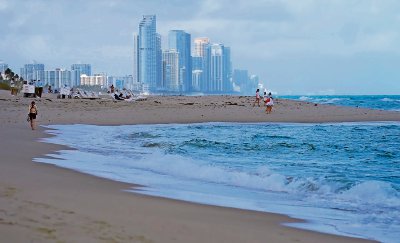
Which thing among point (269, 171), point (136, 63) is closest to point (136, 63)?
point (136, 63)

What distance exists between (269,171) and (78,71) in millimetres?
169536

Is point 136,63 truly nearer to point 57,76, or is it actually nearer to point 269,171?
point 57,76

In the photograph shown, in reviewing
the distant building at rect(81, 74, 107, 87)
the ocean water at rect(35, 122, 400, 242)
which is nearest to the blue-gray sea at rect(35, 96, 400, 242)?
the ocean water at rect(35, 122, 400, 242)

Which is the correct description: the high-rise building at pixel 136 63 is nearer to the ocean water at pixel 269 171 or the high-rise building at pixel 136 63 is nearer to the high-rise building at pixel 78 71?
the high-rise building at pixel 78 71

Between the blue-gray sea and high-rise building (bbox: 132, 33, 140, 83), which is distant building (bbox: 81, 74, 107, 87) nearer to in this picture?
high-rise building (bbox: 132, 33, 140, 83)

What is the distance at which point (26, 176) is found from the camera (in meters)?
7.94

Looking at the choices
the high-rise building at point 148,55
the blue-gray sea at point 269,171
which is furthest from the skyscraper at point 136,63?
the blue-gray sea at point 269,171

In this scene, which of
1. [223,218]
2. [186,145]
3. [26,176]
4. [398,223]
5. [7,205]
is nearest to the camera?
[7,205]

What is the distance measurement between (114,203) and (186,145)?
9348 mm

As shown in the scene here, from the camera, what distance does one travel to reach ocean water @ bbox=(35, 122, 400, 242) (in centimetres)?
700

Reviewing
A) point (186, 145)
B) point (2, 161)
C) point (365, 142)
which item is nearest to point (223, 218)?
point (2, 161)

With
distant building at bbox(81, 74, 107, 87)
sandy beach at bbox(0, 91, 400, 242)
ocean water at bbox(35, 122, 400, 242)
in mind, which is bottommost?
ocean water at bbox(35, 122, 400, 242)

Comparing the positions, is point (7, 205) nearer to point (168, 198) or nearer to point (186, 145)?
point (168, 198)

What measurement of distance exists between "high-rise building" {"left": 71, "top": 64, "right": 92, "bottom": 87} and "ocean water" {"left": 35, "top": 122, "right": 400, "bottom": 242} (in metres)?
151
